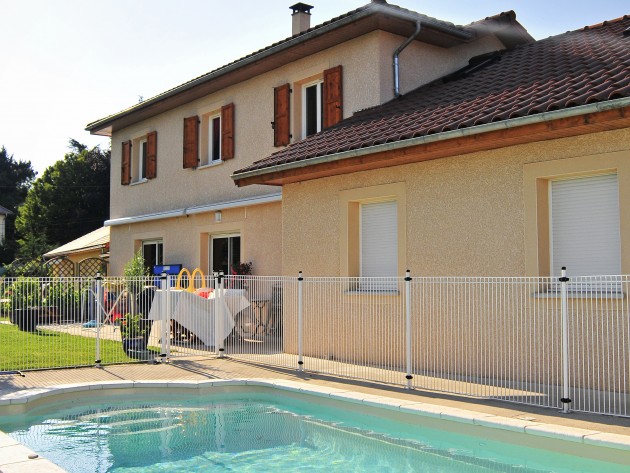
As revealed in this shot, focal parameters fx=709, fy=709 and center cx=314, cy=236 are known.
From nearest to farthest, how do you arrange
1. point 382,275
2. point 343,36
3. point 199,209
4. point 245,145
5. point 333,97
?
1. point 382,275
2. point 343,36
3. point 333,97
4. point 245,145
5. point 199,209

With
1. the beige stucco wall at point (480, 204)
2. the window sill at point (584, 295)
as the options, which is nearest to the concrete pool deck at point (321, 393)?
the window sill at point (584, 295)

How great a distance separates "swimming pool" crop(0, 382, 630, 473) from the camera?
266 inches

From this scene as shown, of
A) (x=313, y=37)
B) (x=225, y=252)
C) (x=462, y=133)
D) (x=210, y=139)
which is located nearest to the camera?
(x=462, y=133)

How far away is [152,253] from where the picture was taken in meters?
21.7

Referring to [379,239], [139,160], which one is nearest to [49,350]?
[379,239]

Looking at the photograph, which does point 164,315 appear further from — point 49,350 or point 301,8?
point 301,8

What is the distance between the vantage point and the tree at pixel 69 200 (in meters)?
44.4

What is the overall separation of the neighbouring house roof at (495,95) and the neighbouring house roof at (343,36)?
0.92 meters

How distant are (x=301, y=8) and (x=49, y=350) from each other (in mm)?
10825

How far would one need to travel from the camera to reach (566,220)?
9305mm

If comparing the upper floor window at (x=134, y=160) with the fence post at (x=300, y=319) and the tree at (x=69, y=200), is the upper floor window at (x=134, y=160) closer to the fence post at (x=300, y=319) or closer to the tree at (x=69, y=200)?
the fence post at (x=300, y=319)

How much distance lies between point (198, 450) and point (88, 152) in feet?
137

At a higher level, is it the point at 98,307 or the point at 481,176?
the point at 481,176

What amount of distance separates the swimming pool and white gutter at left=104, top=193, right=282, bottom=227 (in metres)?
6.72
